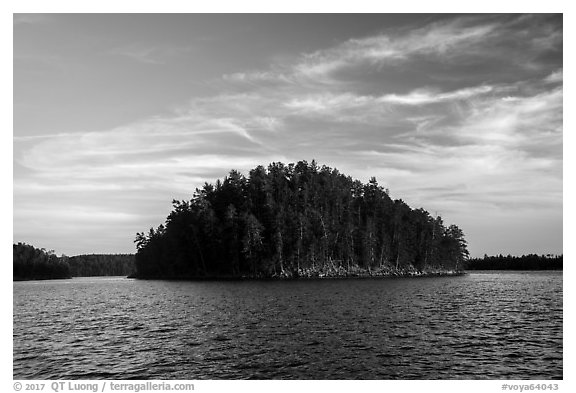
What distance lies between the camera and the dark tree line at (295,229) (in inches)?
5477

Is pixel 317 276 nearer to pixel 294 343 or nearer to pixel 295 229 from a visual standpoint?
pixel 295 229

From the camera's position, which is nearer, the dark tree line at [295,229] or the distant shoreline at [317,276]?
the distant shoreline at [317,276]

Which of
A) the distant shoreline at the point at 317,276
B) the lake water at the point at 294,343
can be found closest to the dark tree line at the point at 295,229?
the distant shoreline at the point at 317,276

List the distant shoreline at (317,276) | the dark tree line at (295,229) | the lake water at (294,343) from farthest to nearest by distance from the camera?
the dark tree line at (295,229) → the distant shoreline at (317,276) → the lake water at (294,343)

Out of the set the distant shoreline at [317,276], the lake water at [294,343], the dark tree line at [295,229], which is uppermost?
the dark tree line at [295,229]

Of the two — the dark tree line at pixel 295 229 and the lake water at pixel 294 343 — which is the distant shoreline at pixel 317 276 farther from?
the lake water at pixel 294 343

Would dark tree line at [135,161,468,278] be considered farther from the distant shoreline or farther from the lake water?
the lake water

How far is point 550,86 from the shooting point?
33.9 meters

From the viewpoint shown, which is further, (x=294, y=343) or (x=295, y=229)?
(x=295, y=229)

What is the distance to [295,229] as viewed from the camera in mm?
139500

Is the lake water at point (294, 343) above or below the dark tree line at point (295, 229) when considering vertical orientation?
below

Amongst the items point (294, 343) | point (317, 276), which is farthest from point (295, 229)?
point (294, 343)
